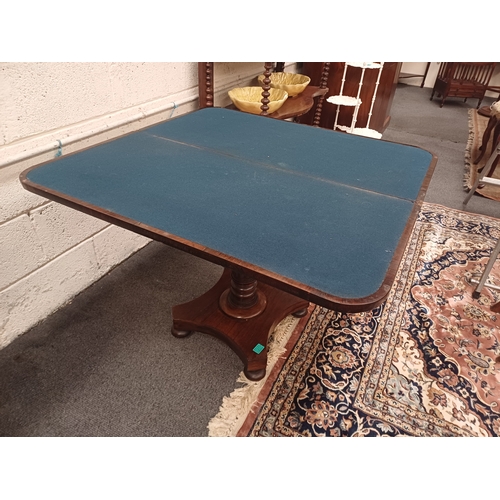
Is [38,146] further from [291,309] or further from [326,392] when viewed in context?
[326,392]

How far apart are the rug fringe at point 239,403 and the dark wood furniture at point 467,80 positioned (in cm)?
495

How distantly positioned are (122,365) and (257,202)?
0.91 metres

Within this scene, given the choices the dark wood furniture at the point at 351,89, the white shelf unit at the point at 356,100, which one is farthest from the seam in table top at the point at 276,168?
the dark wood furniture at the point at 351,89

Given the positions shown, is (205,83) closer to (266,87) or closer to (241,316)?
(266,87)

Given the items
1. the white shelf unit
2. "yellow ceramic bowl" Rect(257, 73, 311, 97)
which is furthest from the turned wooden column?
the white shelf unit

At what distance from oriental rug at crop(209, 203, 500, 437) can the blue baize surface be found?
0.75 meters

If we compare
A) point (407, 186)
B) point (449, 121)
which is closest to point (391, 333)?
point (407, 186)

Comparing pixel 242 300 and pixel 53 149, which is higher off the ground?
pixel 53 149

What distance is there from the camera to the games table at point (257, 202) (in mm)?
750

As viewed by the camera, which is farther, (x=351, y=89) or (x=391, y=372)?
(x=351, y=89)

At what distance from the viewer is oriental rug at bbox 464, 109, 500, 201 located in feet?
9.52

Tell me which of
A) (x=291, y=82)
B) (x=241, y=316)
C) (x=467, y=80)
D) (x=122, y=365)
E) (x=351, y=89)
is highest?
(x=291, y=82)

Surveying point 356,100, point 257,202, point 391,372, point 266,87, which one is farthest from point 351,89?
point 257,202

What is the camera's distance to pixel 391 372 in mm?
1453
